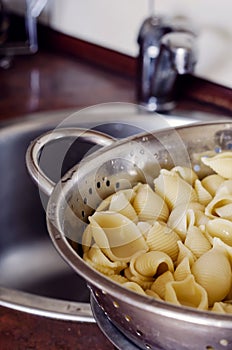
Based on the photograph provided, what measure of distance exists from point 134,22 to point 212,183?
22.6 inches

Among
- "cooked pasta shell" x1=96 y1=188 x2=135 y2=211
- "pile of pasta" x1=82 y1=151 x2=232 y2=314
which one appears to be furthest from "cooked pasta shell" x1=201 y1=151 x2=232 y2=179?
"cooked pasta shell" x1=96 y1=188 x2=135 y2=211

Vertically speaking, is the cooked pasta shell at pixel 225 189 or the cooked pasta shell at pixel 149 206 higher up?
the cooked pasta shell at pixel 225 189

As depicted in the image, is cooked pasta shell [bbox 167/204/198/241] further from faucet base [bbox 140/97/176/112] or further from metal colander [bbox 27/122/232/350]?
faucet base [bbox 140/97/176/112]

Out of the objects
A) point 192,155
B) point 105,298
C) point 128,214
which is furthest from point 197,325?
point 192,155

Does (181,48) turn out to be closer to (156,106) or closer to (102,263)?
(156,106)

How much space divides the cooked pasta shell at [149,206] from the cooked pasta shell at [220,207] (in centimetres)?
5

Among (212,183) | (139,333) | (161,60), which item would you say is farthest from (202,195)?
(161,60)

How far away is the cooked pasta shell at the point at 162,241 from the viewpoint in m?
0.57

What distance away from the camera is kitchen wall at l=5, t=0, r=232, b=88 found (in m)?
0.99

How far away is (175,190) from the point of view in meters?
0.66

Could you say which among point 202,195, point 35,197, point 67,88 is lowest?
point 35,197

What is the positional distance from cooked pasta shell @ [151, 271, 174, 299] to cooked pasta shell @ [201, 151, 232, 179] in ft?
0.62

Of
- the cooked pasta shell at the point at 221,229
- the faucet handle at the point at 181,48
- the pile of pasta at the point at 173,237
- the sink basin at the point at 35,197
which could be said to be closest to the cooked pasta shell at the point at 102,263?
the pile of pasta at the point at 173,237

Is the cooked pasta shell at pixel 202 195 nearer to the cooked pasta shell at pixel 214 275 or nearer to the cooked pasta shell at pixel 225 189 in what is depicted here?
the cooked pasta shell at pixel 225 189
